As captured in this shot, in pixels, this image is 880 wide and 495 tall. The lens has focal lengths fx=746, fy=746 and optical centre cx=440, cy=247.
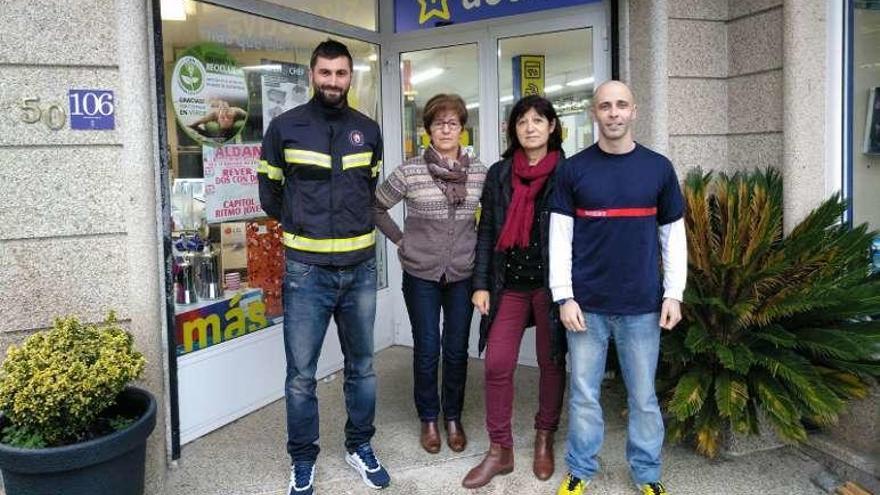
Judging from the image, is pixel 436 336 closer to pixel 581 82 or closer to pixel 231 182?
pixel 231 182

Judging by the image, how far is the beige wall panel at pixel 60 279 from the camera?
313 centimetres

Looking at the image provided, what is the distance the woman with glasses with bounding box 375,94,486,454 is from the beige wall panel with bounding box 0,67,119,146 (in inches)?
52.2

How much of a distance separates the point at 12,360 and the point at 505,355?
203cm

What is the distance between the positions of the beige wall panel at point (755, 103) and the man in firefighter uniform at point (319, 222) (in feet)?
7.24

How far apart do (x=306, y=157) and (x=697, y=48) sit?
2471 millimetres

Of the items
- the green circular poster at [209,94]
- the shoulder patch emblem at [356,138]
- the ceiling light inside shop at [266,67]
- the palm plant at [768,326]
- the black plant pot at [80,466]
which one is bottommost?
the black plant pot at [80,466]

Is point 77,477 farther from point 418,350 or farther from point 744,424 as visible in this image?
point 744,424

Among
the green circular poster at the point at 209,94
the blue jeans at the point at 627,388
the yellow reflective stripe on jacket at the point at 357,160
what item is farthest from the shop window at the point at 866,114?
the green circular poster at the point at 209,94

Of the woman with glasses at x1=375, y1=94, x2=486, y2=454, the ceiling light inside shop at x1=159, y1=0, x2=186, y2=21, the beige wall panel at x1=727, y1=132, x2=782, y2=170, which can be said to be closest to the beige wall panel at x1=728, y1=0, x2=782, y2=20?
the beige wall panel at x1=727, y1=132, x2=782, y2=170

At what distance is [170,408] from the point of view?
3.68 m

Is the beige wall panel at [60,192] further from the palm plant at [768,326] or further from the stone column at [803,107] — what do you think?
the stone column at [803,107]

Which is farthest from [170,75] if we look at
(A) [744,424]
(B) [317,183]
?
(A) [744,424]

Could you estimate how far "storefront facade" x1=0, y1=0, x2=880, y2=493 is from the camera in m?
3.16

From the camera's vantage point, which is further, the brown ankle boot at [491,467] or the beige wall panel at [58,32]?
the brown ankle boot at [491,467]
